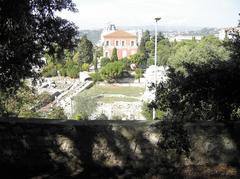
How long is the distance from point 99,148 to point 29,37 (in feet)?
7.83

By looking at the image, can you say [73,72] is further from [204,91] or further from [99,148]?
[99,148]

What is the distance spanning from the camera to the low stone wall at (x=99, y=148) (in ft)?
21.8

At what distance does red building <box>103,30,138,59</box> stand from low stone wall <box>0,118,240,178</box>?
342 ft

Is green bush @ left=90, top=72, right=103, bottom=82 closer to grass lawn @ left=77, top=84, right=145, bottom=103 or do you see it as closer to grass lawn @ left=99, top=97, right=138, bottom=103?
grass lawn @ left=77, top=84, right=145, bottom=103

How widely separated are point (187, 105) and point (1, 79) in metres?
3.42

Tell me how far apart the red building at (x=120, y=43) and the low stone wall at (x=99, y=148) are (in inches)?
4102

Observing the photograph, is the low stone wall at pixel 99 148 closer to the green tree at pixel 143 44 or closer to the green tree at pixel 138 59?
the green tree at pixel 138 59

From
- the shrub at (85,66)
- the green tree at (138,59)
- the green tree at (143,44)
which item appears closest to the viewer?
the shrub at (85,66)

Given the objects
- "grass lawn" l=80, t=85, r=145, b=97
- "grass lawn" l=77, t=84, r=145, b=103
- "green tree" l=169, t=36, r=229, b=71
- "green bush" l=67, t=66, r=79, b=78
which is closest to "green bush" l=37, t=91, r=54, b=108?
"green tree" l=169, t=36, r=229, b=71

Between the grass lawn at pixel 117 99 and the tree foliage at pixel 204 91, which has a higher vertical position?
the tree foliage at pixel 204 91

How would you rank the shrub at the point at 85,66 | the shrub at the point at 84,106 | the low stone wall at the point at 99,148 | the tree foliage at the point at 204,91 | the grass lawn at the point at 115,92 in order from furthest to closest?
the shrub at the point at 85,66 < the grass lawn at the point at 115,92 < the shrub at the point at 84,106 < the tree foliage at the point at 204,91 < the low stone wall at the point at 99,148

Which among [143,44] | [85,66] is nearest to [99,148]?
[85,66]

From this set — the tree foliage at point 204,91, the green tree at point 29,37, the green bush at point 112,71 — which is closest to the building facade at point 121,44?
the green bush at point 112,71

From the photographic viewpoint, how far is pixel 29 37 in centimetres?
770
